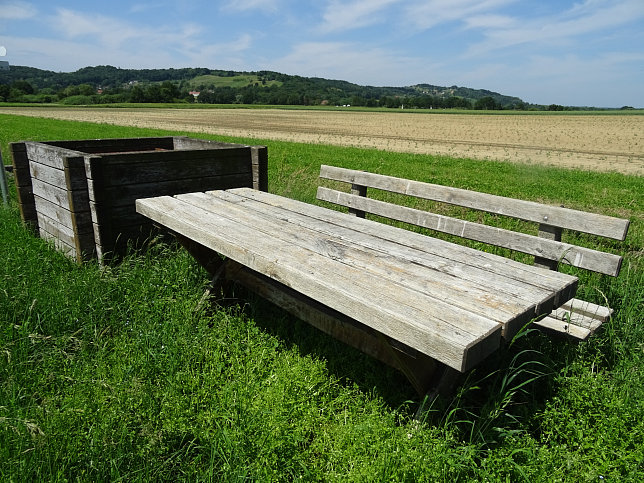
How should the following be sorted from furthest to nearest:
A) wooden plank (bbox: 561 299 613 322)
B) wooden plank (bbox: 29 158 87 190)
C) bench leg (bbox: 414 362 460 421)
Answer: wooden plank (bbox: 29 158 87 190)
wooden plank (bbox: 561 299 613 322)
bench leg (bbox: 414 362 460 421)

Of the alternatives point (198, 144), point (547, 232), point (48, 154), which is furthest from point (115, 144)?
point (547, 232)

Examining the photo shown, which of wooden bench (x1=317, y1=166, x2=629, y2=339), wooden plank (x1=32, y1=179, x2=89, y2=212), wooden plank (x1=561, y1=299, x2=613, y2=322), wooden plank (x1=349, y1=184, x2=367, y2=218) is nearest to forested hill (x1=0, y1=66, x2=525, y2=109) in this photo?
wooden plank (x1=32, y1=179, x2=89, y2=212)

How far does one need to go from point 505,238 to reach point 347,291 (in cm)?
172

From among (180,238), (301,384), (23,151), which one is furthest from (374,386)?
(23,151)

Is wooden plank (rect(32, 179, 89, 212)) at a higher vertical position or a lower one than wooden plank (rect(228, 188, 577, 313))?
lower

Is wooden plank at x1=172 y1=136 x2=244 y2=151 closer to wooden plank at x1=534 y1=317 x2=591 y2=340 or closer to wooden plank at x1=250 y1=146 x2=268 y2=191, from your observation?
wooden plank at x1=250 y1=146 x2=268 y2=191

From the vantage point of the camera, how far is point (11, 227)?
15.4ft

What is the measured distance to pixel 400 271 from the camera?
1.94 metres

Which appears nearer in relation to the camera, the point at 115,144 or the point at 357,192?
the point at 357,192

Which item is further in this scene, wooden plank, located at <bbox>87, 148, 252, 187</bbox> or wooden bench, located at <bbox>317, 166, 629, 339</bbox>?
wooden plank, located at <bbox>87, 148, 252, 187</bbox>

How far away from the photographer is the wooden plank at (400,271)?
1608 mm

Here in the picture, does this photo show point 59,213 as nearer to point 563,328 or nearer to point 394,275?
point 394,275

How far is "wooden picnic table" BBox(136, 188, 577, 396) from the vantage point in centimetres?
149

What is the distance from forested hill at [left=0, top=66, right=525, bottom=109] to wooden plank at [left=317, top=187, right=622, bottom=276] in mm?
87991
